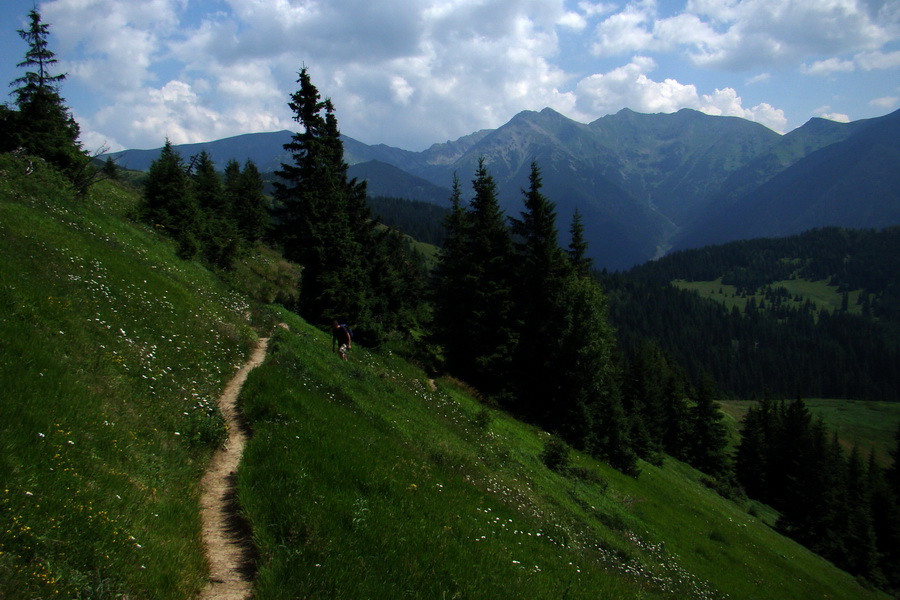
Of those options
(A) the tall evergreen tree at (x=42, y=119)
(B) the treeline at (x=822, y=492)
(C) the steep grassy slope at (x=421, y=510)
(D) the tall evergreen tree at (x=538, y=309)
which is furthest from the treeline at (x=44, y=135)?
(B) the treeline at (x=822, y=492)

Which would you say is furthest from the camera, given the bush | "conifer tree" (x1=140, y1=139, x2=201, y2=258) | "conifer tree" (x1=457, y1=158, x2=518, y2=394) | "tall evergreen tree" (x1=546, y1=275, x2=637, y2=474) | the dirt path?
"conifer tree" (x1=457, y1=158, x2=518, y2=394)

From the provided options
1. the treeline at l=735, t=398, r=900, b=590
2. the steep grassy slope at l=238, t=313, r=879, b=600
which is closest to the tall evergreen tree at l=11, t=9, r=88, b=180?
the steep grassy slope at l=238, t=313, r=879, b=600

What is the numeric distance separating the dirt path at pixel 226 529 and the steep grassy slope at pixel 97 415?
0.85 feet

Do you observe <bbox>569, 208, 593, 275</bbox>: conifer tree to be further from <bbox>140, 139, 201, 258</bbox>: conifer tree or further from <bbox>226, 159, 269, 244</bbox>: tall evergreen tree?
<bbox>226, 159, 269, 244</bbox>: tall evergreen tree

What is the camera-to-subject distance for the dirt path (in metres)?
5.51

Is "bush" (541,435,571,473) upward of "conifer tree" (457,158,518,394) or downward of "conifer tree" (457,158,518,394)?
downward

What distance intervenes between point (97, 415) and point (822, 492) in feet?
238

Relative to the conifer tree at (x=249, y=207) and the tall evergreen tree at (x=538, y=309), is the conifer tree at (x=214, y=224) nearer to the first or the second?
the conifer tree at (x=249, y=207)

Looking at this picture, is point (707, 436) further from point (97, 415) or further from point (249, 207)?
point (97, 415)

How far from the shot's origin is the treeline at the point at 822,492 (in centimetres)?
5241

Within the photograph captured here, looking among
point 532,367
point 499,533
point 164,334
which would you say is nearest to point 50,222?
point 164,334

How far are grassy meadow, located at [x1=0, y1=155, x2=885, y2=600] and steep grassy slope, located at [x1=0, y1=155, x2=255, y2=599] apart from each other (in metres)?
0.03

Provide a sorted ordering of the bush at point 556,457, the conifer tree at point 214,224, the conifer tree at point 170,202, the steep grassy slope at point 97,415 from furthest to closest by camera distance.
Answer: the conifer tree at point 214,224 < the conifer tree at point 170,202 < the bush at point 556,457 < the steep grassy slope at point 97,415

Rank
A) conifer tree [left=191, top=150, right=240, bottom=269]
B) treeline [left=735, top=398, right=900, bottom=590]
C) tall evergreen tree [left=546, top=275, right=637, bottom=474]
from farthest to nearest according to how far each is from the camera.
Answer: treeline [left=735, top=398, right=900, bottom=590] → tall evergreen tree [left=546, top=275, right=637, bottom=474] → conifer tree [left=191, top=150, right=240, bottom=269]
